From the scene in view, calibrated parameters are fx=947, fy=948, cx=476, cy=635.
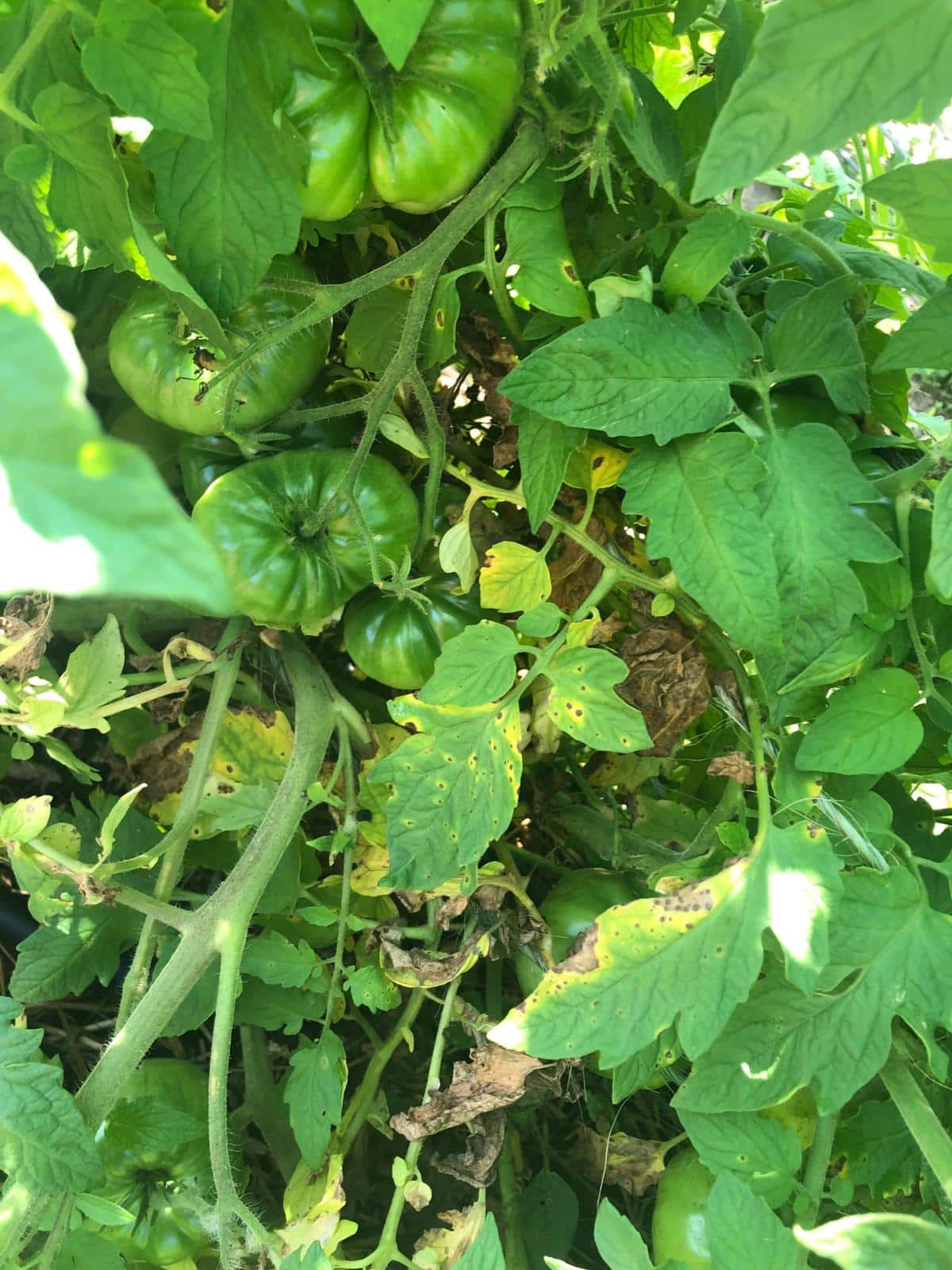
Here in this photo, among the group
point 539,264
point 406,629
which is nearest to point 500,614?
point 406,629

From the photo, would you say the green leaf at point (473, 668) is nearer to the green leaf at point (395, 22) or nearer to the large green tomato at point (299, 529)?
the large green tomato at point (299, 529)

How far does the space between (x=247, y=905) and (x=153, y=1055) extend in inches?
15.7

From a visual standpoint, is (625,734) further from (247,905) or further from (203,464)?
(203,464)

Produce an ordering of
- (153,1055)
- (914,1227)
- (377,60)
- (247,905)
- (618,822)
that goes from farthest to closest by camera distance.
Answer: (153,1055), (618,822), (247,905), (377,60), (914,1227)

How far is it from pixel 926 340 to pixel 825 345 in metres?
0.06

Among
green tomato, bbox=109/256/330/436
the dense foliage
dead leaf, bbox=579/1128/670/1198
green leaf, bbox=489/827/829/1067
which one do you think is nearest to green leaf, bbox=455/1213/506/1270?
the dense foliage

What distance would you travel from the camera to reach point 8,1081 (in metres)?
0.58

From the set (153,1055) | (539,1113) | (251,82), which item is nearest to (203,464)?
(251,82)

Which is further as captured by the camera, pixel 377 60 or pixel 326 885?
pixel 326 885

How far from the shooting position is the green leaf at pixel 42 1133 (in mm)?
570

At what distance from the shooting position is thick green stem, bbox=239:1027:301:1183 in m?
0.92

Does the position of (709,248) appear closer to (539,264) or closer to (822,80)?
(539,264)

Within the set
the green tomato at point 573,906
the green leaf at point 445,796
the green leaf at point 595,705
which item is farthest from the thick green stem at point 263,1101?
the green leaf at point 595,705

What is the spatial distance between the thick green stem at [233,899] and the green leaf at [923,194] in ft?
1.79
